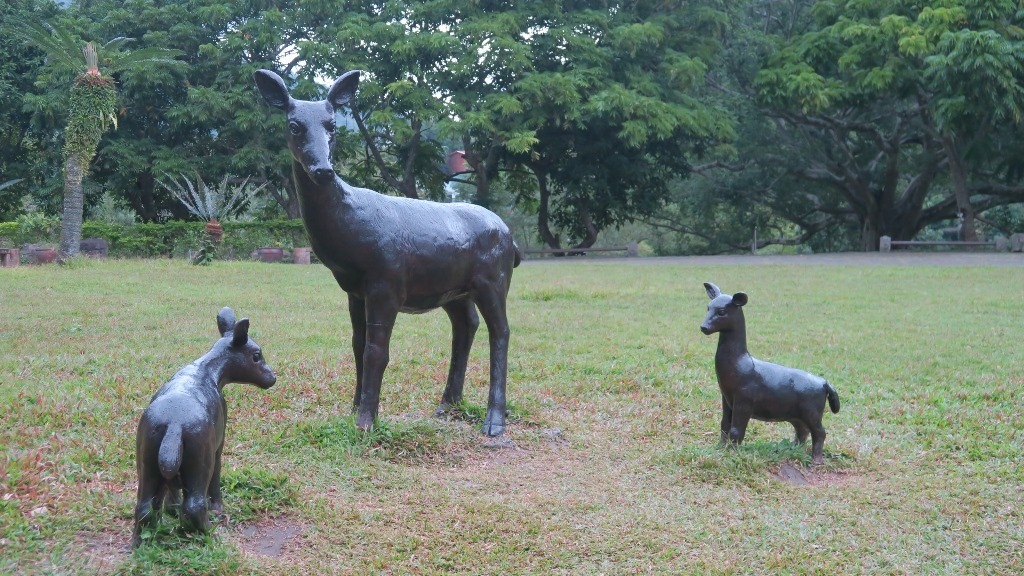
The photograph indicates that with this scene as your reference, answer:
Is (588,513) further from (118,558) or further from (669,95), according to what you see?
(669,95)

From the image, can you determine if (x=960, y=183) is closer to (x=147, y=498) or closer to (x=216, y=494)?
(x=216, y=494)

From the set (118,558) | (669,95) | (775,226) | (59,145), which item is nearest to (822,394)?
(118,558)

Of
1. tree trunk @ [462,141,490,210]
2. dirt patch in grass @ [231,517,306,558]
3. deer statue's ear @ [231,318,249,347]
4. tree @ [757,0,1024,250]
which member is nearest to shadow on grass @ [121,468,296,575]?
dirt patch in grass @ [231,517,306,558]

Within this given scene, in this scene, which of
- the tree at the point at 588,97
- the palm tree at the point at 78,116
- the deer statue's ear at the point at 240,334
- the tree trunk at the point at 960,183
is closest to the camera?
the deer statue's ear at the point at 240,334

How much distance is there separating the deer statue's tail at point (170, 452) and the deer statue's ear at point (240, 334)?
0.68 metres

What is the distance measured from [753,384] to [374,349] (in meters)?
2.20

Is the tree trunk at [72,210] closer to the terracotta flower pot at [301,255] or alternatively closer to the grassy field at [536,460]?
the terracotta flower pot at [301,255]

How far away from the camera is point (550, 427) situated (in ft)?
20.2

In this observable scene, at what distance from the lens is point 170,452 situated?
3309mm

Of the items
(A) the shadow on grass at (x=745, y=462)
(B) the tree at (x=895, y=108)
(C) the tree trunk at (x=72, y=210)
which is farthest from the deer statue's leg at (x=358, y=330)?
(B) the tree at (x=895, y=108)

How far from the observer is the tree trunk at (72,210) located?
18.5 metres

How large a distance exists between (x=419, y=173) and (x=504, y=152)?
2860mm

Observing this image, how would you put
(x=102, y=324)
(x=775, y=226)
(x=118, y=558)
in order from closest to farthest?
(x=118, y=558) < (x=102, y=324) < (x=775, y=226)

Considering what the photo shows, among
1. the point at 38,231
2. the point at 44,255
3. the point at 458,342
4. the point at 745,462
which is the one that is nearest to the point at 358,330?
the point at 458,342
